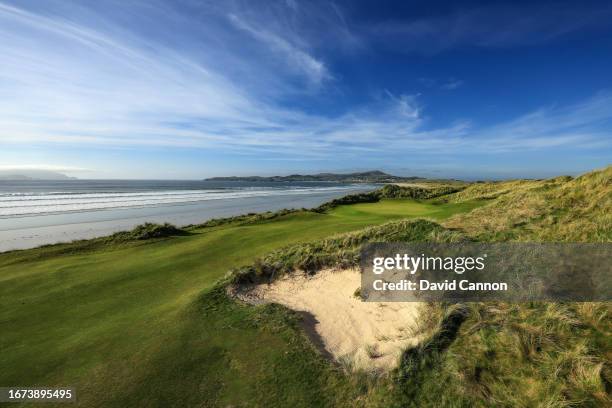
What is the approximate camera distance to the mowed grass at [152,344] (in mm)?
4312

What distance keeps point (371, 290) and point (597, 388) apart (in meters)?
4.55

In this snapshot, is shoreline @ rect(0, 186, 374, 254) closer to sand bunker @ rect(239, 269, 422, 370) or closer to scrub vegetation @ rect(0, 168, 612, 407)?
scrub vegetation @ rect(0, 168, 612, 407)

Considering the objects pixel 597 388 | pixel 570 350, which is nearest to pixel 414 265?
pixel 570 350

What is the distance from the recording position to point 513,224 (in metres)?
8.81

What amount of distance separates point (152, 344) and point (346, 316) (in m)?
3.93

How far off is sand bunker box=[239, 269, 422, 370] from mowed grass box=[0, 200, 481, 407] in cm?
68

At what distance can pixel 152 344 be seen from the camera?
5402 millimetres

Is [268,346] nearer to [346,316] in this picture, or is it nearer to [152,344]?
[152,344]

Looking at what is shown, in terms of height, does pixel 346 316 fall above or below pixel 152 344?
below

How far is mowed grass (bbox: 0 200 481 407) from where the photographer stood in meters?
4.31

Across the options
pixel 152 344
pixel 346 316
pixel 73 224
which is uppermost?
pixel 152 344

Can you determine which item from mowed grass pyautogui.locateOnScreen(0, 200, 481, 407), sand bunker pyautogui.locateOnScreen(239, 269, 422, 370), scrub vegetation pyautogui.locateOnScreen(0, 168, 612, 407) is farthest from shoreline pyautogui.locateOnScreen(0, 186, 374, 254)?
Answer: sand bunker pyautogui.locateOnScreen(239, 269, 422, 370)

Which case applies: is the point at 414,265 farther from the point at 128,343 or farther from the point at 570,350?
the point at 128,343

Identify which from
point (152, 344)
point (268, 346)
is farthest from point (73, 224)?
point (268, 346)
